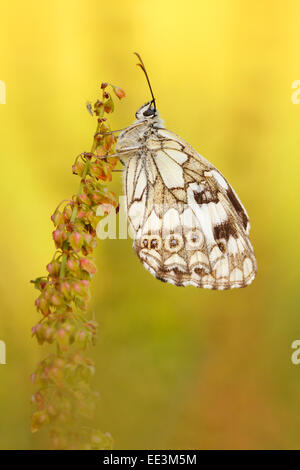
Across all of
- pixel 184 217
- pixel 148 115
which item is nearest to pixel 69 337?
pixel 184 217

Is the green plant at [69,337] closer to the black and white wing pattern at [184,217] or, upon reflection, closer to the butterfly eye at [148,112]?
the black and white wing pattern at [184,217]

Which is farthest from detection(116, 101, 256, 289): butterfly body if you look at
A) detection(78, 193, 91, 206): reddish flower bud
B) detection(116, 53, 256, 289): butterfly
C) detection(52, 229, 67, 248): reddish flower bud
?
detection(52, 229, 67, 248): reddish flower bud

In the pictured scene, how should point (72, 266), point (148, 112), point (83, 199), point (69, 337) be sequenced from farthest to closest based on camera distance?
point (148, 112), point (83, 199), point (72, 266), point (69, 337)

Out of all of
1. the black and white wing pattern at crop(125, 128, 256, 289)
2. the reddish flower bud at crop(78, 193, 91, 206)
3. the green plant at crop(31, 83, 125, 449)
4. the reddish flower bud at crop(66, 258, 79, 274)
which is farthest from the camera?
the black and white wing pattern at crop(125, 128, 256, 289)

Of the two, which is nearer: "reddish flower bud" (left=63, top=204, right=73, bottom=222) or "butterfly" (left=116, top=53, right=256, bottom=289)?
"reddish flower bud" (left=63, top=204, right=73, bottom=222)

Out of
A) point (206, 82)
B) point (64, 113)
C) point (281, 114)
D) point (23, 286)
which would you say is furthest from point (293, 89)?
point (23, 286)

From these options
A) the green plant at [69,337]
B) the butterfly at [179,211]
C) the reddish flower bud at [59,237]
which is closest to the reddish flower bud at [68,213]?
the green plant at [69,337]

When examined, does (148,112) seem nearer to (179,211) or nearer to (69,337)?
(179,211)

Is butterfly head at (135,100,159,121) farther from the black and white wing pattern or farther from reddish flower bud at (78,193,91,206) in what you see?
reddish flower bud at (78,193,91,206)
